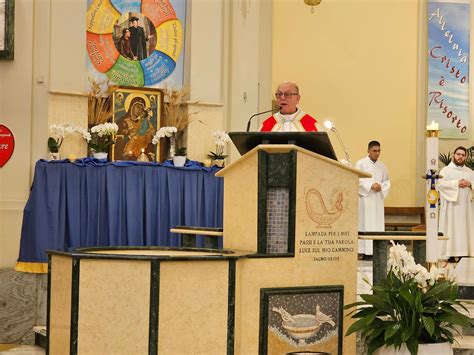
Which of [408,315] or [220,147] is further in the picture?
[220,147]

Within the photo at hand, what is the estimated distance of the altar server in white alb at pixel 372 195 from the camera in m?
13.1

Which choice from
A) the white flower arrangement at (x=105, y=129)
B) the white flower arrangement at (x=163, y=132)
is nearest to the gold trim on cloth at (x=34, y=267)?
the white flower arrangement at (x=105, y=129)

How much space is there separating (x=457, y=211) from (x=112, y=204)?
226 inches

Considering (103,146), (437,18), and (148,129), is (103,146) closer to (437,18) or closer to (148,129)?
(148,129)

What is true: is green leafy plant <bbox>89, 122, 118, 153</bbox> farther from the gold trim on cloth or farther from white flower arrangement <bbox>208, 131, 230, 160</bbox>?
the gold trim on cloth

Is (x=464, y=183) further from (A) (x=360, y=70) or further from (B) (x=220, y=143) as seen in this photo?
(B) (x=220, y=143)

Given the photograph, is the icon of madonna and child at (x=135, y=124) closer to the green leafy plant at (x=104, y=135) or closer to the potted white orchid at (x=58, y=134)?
the green leafy plant at (x=104, y=135)

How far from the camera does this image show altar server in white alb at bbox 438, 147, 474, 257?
1273 cm

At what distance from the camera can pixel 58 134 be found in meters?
9.80

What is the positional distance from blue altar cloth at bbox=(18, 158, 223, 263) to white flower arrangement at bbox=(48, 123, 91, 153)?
57 centimetres

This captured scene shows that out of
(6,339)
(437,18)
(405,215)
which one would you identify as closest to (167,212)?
(6,339)

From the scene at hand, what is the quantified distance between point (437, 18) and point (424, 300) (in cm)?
1029

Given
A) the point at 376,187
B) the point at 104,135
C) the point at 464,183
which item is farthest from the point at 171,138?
the point at 464,183

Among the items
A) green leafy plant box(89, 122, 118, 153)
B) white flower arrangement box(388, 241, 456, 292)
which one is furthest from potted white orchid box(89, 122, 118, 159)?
white flower arrangement box(388, 241, 456, 292)
